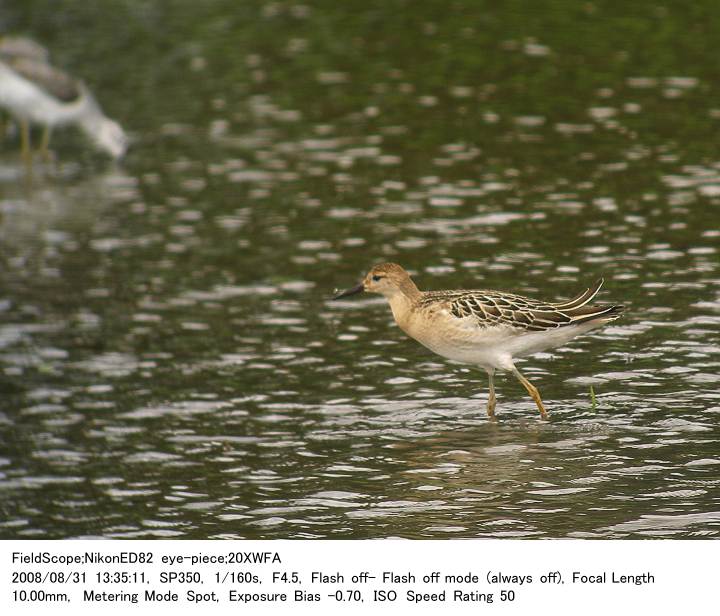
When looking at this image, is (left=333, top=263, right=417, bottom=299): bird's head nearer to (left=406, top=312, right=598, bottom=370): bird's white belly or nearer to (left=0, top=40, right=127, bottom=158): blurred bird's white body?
(left=406, top=312, right=598, bottom=370): bird's white belly

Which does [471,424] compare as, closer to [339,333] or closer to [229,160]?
[339,333]

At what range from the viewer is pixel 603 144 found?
24.4 meters

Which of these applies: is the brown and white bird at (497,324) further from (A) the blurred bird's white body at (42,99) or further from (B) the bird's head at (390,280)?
(A) the blurred bird's white body at (42,99)

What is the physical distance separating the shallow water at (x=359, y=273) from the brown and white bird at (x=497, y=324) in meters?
0.61

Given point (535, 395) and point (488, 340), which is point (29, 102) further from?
point (535, 395)

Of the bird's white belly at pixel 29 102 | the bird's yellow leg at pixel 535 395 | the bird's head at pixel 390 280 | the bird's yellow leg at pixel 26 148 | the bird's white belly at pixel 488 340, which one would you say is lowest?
the bird's yellow leg at pixel 535 395

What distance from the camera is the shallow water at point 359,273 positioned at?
12898 millimetres

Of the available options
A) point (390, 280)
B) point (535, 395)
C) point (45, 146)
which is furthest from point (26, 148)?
point (535, 395)

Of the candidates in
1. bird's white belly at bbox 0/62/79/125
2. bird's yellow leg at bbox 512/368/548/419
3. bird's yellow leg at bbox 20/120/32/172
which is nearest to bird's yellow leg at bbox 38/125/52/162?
bird's white belly at bbox 0/62/79/125

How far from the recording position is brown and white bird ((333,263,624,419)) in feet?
46.0

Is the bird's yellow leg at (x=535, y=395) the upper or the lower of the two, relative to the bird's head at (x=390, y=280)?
lower

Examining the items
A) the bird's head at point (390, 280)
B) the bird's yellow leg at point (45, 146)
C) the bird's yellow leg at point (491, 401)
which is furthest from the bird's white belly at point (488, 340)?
the bird's yellow leg at point (45, 146)
